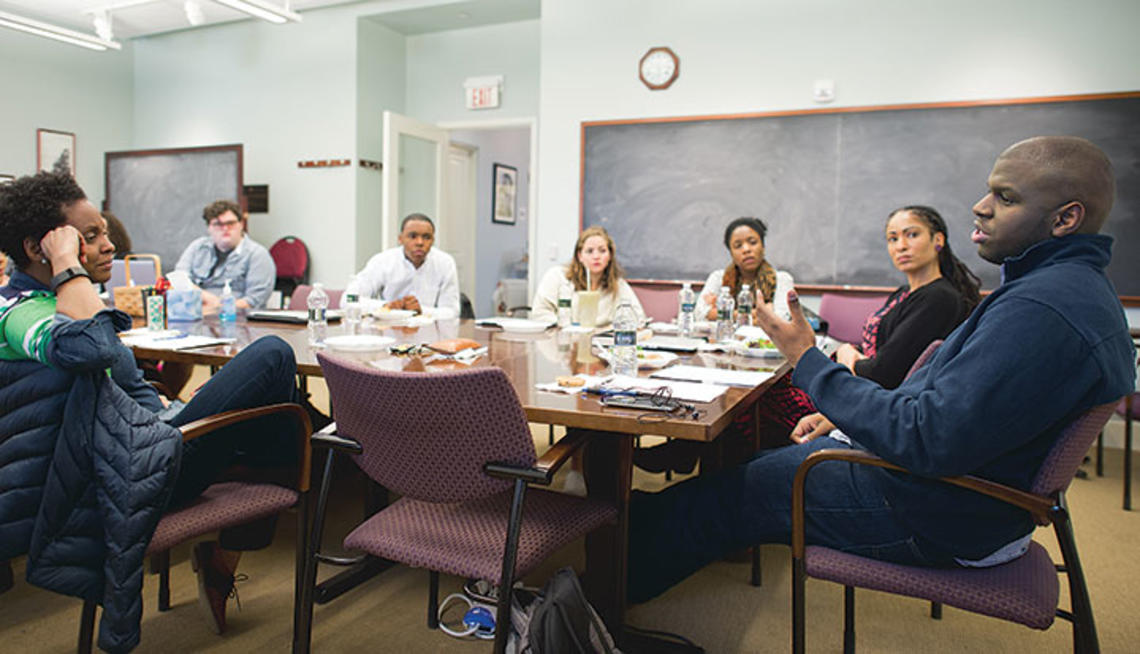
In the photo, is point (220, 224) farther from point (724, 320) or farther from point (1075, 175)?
point (1075, 175)

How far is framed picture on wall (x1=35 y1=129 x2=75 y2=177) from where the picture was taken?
21.6 ft

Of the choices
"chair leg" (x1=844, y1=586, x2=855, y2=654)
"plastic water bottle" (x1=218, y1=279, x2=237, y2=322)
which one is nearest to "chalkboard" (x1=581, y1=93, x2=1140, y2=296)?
"plastic water bottle" (x1=218, y1=279, x2=237, y2=322)

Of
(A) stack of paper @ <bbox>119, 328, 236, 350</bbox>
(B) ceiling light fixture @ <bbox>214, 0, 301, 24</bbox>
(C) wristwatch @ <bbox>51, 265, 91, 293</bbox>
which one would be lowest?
(A) stack of paper @ <bbox>119, 328, 236, 350</bbox>

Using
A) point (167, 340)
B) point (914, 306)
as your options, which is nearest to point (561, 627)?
point (914, 306)

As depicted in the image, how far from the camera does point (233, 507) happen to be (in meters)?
1.62

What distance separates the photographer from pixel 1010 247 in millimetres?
1320

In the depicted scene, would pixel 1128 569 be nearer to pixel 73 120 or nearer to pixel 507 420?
pixel 507 420

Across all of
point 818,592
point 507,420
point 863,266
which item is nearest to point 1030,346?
point 507,420

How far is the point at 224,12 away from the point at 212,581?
6019mm

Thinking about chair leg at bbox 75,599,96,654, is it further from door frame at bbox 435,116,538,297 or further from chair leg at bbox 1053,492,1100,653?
door frame at bbox 435,116,538,297

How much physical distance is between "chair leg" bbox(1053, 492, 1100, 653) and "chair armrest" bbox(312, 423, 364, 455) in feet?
4.08

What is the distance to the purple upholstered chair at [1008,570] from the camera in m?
1.23

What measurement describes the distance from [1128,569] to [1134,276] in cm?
246

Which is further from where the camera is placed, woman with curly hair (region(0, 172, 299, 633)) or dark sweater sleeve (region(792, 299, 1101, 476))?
woman with curly hair (region(0, 172, 299, 633))
